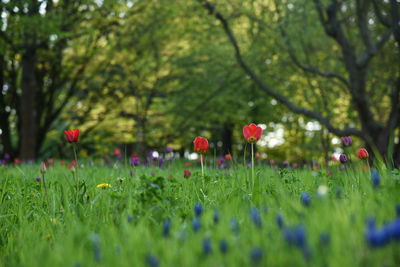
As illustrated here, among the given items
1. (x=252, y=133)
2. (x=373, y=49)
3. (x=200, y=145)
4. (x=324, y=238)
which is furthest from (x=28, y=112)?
(x=324, y=238)

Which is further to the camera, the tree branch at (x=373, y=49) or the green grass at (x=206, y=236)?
the tree branch at (x=373, y=49)

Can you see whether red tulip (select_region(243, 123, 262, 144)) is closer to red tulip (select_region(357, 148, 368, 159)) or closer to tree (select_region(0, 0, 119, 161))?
red tulip (select_region(357, 148, 368, 159))

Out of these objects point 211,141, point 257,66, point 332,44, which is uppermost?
point 332,44

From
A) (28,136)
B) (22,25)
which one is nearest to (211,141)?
(28,136)

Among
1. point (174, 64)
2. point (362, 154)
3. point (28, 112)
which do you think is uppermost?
point (174, 64)

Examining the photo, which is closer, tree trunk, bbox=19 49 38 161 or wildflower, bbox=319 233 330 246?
wildflower, bbox=319 233 330 246

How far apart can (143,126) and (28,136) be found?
12.1 ft

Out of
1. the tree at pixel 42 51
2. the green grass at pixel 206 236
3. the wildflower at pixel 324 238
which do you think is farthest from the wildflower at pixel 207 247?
the tree at pixel 42 51

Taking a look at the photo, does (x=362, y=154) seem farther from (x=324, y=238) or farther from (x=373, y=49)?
(x=373, y=49)

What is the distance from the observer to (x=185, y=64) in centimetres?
1211

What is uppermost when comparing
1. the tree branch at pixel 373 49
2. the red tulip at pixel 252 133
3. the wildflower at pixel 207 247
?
the tree branch at pixel 373 49

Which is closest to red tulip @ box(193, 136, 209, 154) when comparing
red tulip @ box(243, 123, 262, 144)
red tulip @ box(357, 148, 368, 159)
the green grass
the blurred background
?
red tulip @ box(243, 123, 262, 144)

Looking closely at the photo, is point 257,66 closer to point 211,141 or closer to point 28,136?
point 28,136

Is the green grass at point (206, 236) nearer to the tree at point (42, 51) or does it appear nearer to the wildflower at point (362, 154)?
the wildflower at point (362, 154)
